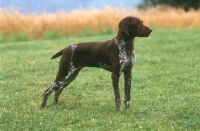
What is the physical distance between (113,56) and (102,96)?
162 cm

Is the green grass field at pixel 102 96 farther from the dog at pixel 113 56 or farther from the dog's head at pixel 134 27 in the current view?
the dog's head at pixel 134 27

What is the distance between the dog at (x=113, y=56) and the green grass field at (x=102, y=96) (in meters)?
0.45

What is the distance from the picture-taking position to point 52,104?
7.29 m

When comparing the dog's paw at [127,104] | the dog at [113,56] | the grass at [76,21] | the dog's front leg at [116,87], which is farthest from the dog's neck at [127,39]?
the grass at [76,21]

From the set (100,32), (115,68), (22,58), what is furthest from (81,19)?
(115,68)

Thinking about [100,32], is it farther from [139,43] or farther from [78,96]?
[78,96]

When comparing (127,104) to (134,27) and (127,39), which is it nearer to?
(127,39)

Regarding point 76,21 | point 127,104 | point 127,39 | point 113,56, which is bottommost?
point 76,21

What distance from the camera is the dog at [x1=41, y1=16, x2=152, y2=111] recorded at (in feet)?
20.7

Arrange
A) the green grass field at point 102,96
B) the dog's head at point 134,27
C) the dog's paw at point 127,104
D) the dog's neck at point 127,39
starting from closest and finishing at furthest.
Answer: the green grass field at point 102,96 < the dog's head at point 134,27 < the dog's neck at point 127,39 < the dog's paw at point 127,104

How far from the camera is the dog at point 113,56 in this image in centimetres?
630

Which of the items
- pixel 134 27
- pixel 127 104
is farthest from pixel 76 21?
pixel 134 27

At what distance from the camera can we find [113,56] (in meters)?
6.40

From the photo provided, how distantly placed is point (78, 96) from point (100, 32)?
11498 millimetres
